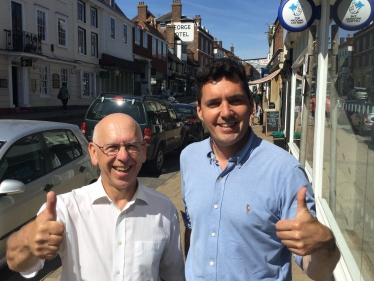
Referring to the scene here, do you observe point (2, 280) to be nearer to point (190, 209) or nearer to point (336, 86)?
point (190, 209)

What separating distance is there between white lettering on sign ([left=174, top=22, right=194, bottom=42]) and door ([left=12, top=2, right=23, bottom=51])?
45404 millimetres

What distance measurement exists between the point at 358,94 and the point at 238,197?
1739 mm

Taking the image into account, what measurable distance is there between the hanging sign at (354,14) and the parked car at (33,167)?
3.48 meters

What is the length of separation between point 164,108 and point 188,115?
13.1ft

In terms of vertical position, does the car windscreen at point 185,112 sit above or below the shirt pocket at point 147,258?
above

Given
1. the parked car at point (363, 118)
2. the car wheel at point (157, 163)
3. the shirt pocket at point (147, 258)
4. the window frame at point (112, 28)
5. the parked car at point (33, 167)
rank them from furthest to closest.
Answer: the window frame at point (112, 28), the car wheel at point (157, 163), the parked car at point (33, 167), the parked car at point (363, 118), the shirt pocket at point (147, 258)

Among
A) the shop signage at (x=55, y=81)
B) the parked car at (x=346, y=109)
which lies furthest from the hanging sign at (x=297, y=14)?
the shop signage at (x=55, y=81)

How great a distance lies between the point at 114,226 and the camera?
1843mm

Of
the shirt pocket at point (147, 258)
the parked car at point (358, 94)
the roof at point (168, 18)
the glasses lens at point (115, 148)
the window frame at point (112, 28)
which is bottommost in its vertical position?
the shirt pocket at point (147, 258)

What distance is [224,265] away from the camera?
175 cm

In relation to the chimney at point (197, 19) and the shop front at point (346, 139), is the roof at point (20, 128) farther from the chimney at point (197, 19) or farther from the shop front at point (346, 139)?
the chimney at point (197, 19)

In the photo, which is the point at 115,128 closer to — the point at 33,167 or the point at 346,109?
the point at 346,109

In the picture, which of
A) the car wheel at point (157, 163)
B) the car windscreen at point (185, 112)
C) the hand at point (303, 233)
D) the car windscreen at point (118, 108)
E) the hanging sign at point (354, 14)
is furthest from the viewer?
the car windscreen at point (185, 112)

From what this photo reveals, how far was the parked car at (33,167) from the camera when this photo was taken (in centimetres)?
363
